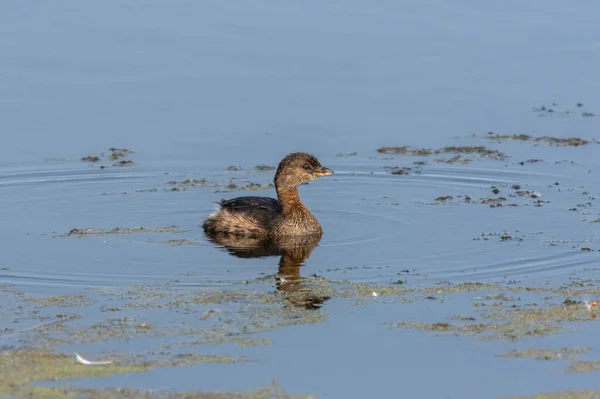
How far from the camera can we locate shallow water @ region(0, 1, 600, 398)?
30.5 feet

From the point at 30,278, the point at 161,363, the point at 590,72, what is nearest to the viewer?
the point at 161,363

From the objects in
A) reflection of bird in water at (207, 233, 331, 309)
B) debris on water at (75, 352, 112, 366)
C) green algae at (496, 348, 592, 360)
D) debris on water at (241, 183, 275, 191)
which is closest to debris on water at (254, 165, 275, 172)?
debris on water at (241, 183, 275, 191)

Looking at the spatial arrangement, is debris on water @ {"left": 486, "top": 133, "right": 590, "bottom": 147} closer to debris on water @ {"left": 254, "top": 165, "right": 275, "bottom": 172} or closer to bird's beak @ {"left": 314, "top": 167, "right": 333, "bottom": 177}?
debris on water @ {"left": 254, "top": 165, "right": 275, "bottom": 172}

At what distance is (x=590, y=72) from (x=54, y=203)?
8.96m

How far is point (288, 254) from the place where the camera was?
42.6 feet

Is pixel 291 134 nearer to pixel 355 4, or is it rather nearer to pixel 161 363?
pixel 355 4

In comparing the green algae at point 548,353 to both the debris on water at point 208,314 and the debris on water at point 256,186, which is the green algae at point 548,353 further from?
the debris on water at point 256,186

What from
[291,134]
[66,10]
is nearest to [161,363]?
[291,134]

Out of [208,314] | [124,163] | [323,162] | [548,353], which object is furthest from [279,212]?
[548,353]

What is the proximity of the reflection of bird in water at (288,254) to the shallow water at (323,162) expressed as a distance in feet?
0.47

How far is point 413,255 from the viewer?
483 inches

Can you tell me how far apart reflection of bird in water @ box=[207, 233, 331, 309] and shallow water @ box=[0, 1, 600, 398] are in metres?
0.14

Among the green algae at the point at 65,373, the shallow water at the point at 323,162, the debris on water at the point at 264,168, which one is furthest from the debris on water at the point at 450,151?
the green algae at the point at 65,373

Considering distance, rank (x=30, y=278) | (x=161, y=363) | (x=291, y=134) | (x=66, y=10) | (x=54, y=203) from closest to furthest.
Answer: (x=161, y=363)
(x=30, y=278)
(x=54, y=203)
(x=291, y=134)
(x=66, y=10)
